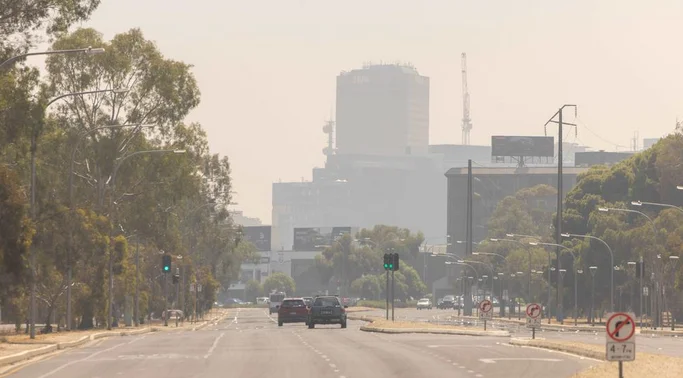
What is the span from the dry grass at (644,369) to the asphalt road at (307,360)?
994 mm

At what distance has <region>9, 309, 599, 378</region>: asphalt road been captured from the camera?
33344 mm

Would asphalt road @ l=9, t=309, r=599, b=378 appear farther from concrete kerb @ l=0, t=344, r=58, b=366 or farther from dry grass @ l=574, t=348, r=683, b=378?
dry grass @ l=574, t=348, r=683, b=378

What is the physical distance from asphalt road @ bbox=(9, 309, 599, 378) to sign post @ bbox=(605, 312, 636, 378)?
643 centimetres

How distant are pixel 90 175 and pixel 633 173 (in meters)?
60.3

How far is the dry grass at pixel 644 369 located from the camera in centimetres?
3069

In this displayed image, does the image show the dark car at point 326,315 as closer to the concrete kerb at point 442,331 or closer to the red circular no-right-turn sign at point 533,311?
the concrete kerb at point 442,331

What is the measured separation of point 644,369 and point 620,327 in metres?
7.38

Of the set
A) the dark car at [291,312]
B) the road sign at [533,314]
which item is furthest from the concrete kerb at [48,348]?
the dark car at [291,312]

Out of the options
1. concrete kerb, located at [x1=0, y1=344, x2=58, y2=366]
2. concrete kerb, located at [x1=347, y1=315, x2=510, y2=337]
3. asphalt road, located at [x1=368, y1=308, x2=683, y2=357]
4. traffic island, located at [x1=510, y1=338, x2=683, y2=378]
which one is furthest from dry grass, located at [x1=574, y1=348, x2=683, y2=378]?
concrete kerb, located at [x1=347, y1=315, x2=510, y2=337]

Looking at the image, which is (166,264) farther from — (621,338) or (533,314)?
(621,338)

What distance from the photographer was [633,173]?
13375 centimetres

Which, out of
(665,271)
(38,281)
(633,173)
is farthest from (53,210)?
(633,173)

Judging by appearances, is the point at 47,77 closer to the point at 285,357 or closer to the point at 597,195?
the point at 285,357

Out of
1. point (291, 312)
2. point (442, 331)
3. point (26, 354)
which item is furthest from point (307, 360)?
point (291, 312)
